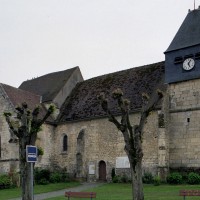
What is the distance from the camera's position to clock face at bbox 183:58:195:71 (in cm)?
2909

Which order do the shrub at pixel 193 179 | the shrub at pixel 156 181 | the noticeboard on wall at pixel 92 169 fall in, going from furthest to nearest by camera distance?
the noticeboard on wall at pixel 92 169 → the shrub at pixel 156 181 → the shrub at pixel 193 179

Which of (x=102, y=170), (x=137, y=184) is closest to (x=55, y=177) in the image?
(x=102, y=170)

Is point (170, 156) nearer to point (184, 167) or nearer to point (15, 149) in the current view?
point (184, 167)

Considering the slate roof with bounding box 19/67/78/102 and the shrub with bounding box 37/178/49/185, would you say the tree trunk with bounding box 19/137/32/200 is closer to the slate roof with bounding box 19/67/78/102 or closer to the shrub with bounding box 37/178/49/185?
the shrub with bounding box 37/178/49/185

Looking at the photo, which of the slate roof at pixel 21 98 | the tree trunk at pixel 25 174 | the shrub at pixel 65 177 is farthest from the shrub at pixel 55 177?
the tree trunk at pixel 25 174

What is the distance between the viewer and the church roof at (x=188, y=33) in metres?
A: 29.8

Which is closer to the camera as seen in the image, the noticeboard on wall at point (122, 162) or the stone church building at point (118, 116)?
the stone church building at point (118, 116)

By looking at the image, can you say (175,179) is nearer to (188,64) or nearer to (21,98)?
(188,64)

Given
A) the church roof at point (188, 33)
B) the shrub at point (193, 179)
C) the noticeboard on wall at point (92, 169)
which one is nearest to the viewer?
Answer: the shrub at point (193, 179)

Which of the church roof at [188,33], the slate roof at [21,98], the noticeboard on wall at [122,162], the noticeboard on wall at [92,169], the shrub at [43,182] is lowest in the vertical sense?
the shrub at [43,182]

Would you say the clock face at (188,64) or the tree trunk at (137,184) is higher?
the clock face at (188,64)

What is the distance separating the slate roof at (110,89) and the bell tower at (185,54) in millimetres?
1440

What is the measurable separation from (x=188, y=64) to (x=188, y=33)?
9.62 feet

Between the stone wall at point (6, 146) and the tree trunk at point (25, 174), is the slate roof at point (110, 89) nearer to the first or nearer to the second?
the stone wall at point (6, 146)
